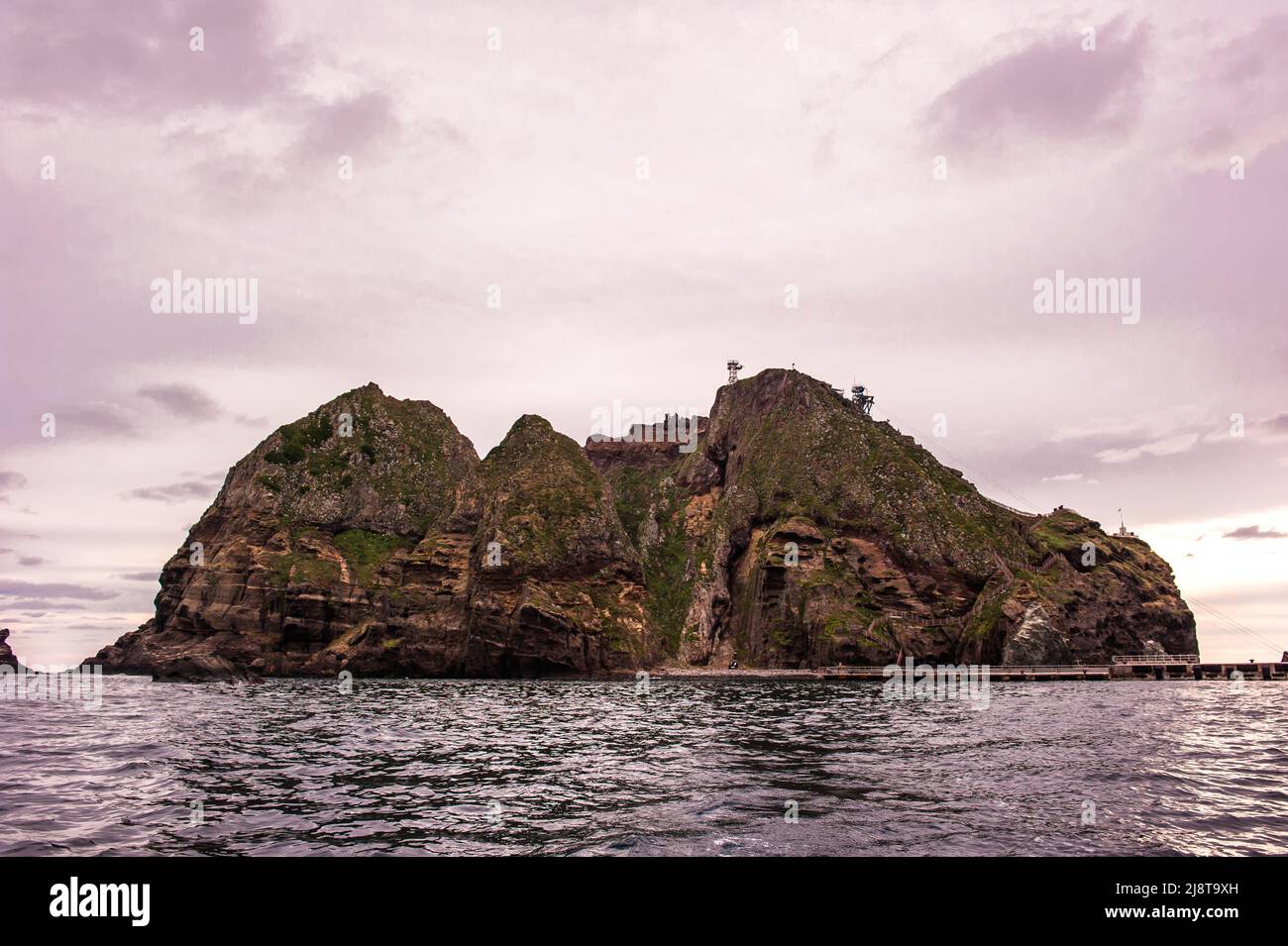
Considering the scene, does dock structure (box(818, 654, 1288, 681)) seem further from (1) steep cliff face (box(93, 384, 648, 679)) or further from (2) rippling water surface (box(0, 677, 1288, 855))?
(2) rippling water surface (box(0, 677, 1288, 855))

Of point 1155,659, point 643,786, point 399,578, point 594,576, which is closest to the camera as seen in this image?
point 643,786

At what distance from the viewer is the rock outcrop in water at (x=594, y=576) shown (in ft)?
483

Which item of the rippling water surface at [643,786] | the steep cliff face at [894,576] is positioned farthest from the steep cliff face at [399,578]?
the rippling water surface at [643,786]

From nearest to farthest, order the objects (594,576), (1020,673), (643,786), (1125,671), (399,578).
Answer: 1. (643,786)
2. (1020,673)
3. (1125,671)
4. (594,576)
5. (399,578)

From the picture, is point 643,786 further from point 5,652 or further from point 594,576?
point 5,652

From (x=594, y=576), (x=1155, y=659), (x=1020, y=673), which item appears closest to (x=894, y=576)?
(x=1020, y=673)

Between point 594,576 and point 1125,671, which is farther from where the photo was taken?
point 594,576

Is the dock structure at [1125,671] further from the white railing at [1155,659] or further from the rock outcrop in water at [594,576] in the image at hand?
the rock outcrop in water at [594,576]

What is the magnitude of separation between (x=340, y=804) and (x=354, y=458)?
7385 inches

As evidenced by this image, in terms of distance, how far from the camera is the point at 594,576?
15850cm

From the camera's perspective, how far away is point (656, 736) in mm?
41094

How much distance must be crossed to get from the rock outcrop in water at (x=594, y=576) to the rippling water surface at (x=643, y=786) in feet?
319

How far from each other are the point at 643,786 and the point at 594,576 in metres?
133

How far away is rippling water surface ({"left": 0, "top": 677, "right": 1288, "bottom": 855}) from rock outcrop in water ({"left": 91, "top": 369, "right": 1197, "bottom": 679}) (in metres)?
97.2
